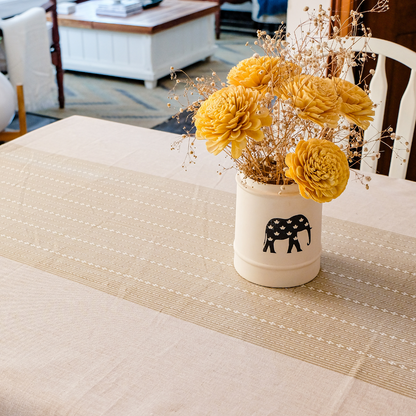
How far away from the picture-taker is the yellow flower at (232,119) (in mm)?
641

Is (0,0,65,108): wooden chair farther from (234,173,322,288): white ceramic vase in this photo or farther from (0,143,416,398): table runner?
(234,173,322,288): white ceramic vase

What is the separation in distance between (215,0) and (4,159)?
171 inches

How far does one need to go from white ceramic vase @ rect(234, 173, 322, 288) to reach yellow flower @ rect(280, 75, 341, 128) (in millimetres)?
118

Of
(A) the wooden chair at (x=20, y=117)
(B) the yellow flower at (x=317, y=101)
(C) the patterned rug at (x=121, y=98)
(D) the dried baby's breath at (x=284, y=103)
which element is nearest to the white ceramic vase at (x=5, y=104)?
(A) the wooden chair at (x=20, y=117)

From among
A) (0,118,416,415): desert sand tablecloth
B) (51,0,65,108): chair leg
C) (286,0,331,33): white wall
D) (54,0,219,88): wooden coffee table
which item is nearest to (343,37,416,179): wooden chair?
(0,118,416,415): desert sand tablecloth

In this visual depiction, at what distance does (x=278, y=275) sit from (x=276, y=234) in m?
0.07

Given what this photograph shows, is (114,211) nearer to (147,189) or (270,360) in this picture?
(147,189)

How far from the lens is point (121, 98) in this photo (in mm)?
3664

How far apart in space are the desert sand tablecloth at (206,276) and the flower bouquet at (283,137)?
68 millimetres

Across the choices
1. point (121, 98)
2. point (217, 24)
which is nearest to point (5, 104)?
point (121, 98)

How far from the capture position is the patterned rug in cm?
334

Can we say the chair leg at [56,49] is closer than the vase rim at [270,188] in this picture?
No

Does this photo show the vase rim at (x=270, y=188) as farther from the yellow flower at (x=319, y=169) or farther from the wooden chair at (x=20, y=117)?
the wooden chair at (x=20, y=117)

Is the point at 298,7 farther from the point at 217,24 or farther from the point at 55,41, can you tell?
the point at 217,24
